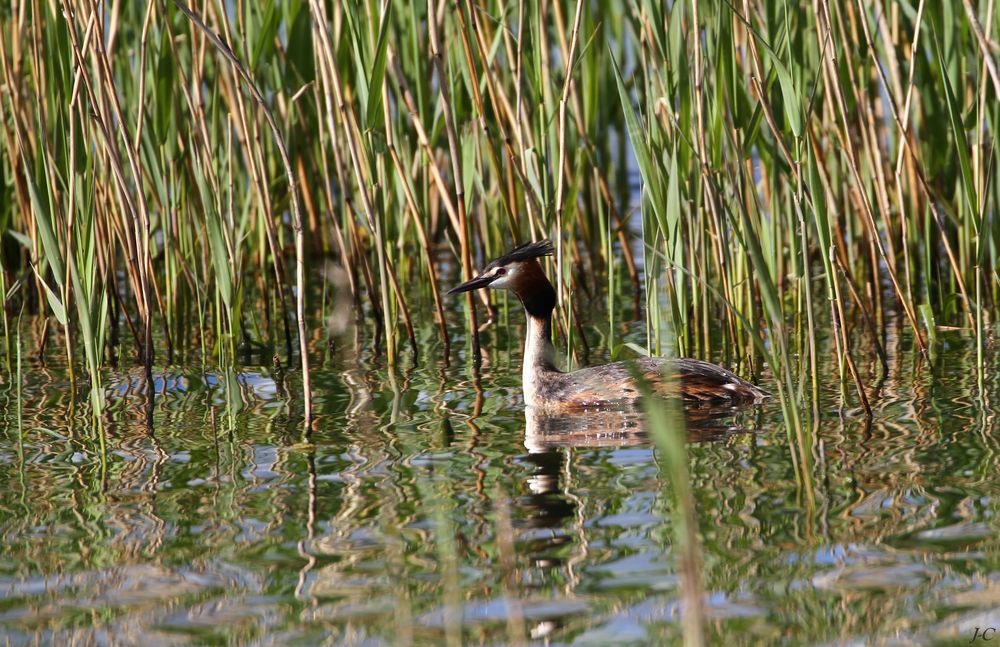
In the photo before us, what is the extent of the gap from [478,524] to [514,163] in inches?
104

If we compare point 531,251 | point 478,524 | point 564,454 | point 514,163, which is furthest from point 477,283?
point 478,524

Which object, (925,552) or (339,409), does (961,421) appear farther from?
(339,409)

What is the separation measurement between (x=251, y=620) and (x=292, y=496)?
115cm

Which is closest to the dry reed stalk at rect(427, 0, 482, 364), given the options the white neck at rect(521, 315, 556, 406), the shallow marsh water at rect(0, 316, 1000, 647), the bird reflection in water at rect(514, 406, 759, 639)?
the white neck at rect(521, 315, 556, 406)

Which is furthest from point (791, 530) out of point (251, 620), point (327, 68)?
point (327, 68)

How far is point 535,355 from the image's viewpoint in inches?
251

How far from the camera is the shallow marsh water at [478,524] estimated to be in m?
3.52

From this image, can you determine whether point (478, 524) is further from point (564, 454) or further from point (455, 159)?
point (455, 159)

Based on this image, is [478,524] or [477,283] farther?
[477,283]

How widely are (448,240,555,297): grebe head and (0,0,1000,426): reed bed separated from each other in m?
0.12

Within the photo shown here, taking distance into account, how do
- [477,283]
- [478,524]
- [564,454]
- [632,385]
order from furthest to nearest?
[477,283] < [632,385] < [564,454] < [478,524]

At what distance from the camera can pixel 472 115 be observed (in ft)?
26.0

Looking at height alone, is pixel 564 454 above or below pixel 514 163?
below

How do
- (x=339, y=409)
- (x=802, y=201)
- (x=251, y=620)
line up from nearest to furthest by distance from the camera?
(x=251, y=620)
(x=802, y=201)
(x=339, y=409)
